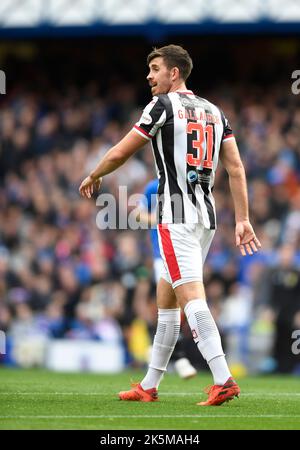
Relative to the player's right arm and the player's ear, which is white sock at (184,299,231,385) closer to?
the player's right arm

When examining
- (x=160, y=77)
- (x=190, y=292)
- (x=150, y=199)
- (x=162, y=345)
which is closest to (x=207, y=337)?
(x=190, y=292)

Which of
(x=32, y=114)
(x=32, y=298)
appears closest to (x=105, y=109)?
(x=32, y=114)

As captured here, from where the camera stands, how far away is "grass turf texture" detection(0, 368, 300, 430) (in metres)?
6.15

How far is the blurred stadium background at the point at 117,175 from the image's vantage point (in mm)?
15852

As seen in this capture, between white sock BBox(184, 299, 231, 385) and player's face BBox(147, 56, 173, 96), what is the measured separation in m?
1.58

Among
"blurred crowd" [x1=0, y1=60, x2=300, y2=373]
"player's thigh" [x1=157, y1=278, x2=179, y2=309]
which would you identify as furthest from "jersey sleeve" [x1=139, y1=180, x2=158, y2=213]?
"blurred crowd" [x1=0, y1=60, x2=300, y2=373]

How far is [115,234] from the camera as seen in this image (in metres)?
18.0

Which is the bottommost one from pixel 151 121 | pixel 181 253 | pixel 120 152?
pixel 181 253

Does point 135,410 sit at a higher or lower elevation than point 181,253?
lower

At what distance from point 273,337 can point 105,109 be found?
8.04 meters

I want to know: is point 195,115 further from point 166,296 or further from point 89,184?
point 166,296

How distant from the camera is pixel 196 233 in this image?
24.2 feet

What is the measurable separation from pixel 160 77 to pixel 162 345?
194cm
